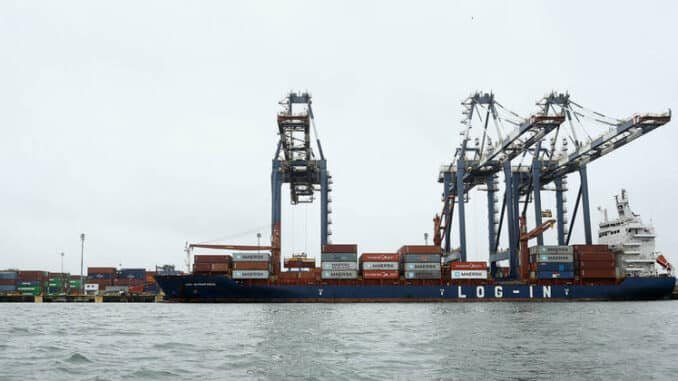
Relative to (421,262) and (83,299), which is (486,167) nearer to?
(421,262)

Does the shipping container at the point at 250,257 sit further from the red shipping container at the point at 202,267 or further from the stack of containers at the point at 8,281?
the stack of containers at the point at 8,281

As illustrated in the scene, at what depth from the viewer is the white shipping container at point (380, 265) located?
2475 inches

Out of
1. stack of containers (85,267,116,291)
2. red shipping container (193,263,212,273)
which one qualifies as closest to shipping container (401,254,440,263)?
red shipping container (193,263,212,273)

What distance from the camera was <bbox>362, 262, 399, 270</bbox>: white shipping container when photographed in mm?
62875

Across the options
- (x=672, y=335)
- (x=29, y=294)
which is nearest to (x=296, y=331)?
(x=672, y=335)

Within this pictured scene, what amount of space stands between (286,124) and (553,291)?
33226 millimetres

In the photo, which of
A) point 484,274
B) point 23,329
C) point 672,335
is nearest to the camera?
point 672,335

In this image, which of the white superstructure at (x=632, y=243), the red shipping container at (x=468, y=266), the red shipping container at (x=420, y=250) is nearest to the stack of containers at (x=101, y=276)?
the red shipping container at (x=420, y=250)

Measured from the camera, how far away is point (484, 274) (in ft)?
213

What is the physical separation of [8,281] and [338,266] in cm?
6110

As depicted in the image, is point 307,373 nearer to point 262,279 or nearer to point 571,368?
point 571,368

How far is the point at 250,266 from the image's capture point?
61.7 m

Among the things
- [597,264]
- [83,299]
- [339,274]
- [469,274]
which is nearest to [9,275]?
[83,299]

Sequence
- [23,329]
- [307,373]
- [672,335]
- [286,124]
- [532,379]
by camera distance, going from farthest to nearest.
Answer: [286,124]
[23,329]
[672,335]
[307,373]
[532,379]
